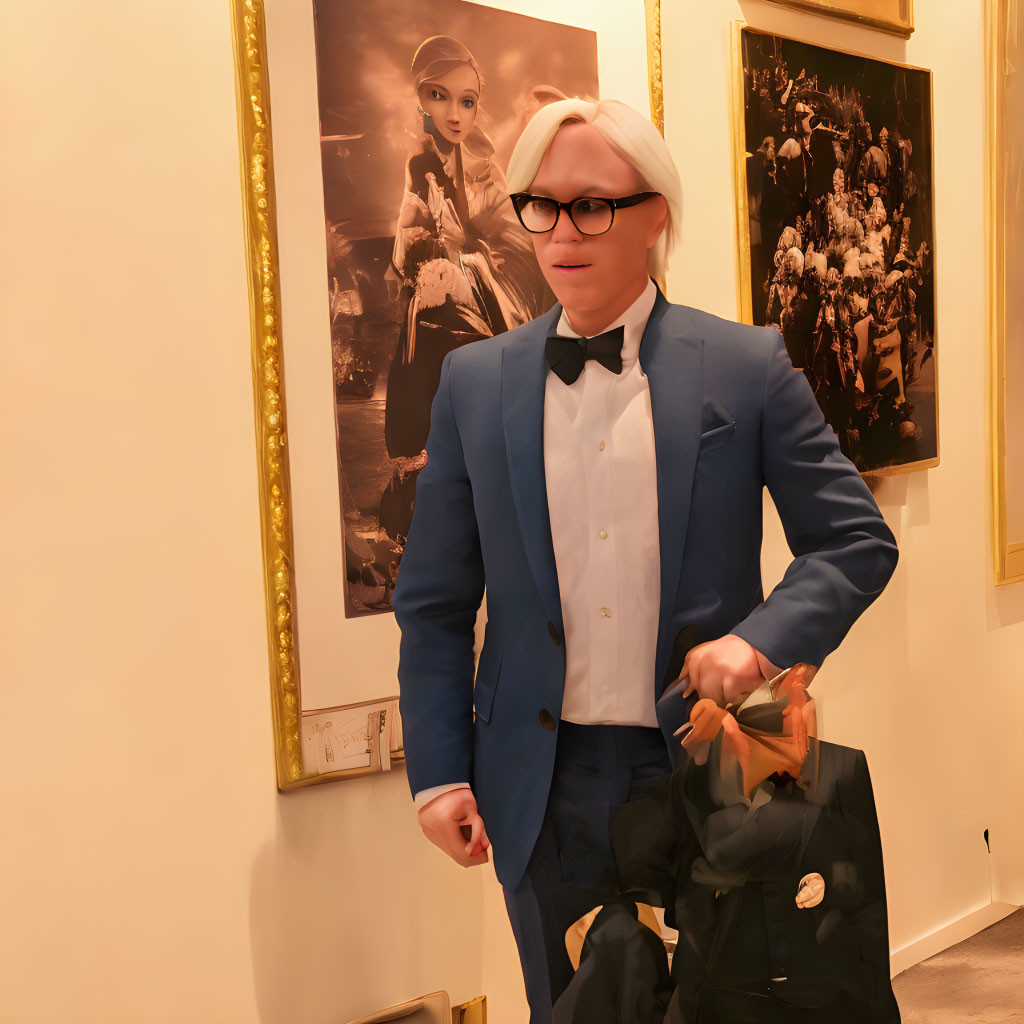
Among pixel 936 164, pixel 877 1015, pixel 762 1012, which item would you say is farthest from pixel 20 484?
pixel 936 164

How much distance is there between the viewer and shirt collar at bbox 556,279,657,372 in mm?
1461

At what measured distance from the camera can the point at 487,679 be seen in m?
1.52

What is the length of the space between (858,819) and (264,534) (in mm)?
1058

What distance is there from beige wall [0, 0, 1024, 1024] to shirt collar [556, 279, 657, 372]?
69 centimetres

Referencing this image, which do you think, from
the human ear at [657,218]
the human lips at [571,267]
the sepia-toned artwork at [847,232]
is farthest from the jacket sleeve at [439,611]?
the sepia-toned artwork at [847,232]

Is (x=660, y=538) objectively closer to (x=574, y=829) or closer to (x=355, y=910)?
(x=574, y=829)

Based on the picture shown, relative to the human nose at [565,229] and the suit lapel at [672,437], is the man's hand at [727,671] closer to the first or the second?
the suit lapel at [672,437]

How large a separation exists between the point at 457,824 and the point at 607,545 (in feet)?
1.50

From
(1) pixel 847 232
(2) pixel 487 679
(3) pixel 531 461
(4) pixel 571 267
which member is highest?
(1) pixel 847 232

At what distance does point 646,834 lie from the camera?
1.33m

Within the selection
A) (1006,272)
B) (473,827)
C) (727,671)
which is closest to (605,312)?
(727,671)

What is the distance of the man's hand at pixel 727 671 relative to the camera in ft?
4.26

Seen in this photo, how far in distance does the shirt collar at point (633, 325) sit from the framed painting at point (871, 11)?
4.73 feet

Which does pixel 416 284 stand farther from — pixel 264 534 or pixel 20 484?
pixel 20 484
